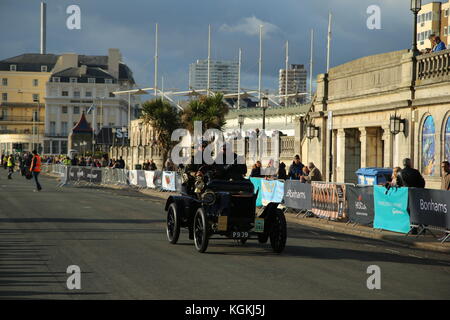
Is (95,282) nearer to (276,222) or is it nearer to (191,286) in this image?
(191,286)

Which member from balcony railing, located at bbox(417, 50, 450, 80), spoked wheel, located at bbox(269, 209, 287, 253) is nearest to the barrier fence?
spoked wheel, located at bbox(269, 209, 287, 253)

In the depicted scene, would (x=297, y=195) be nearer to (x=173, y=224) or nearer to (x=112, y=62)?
(x=173, y=224)

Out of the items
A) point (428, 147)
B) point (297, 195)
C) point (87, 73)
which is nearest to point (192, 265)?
point (297, 195)

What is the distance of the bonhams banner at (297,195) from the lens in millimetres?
24952

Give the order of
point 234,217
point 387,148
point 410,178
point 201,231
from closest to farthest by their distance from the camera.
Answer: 1. point 201,231
2. point 234,217
3. point 410,178
4. point 387,148

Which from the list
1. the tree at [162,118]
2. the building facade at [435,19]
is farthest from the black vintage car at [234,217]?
the building facade at [435,19]

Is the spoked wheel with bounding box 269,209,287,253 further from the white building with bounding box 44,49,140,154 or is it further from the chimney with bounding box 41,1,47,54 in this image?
the chimney with bounding box 41,1,47,54

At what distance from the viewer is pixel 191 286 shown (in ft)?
34.7

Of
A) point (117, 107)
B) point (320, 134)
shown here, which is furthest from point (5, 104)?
point (320, 134)

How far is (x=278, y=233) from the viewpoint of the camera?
14.8 m

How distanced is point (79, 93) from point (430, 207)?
152025mm

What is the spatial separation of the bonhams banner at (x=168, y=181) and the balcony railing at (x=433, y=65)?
15.0 m

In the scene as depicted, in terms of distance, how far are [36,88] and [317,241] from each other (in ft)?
546
